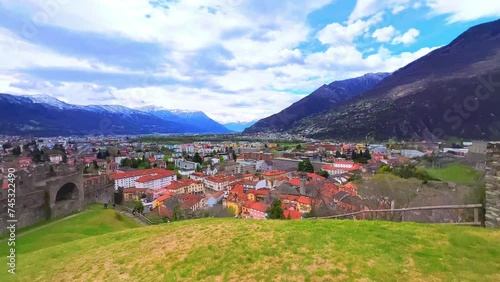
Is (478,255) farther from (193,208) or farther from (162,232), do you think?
(193,208)

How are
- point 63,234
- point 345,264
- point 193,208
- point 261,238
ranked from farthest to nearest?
point 193,208 < point 63,234 < point 261,238 < point 345,264

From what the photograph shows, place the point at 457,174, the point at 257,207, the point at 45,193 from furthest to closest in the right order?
the point at 457,174 < the point at 257,207 < the point at 45,193

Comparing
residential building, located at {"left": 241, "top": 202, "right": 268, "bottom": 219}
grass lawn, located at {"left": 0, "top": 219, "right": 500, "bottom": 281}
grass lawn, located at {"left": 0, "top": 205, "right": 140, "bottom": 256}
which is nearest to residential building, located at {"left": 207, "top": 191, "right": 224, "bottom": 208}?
residential building, located at {"left": 241, "top": 202, "right": 268, "bottom": 219}

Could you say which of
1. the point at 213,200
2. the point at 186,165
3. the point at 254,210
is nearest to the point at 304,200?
the point at 254,210

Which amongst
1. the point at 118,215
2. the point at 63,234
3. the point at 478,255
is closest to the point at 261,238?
the point at 478,255

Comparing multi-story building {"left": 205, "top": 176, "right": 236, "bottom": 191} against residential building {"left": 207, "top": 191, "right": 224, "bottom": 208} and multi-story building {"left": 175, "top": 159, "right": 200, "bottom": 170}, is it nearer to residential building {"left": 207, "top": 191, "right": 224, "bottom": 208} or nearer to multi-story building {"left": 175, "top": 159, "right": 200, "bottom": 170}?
residential building {"left": 207, "top": 191, "right": 224, "bottom": 208}

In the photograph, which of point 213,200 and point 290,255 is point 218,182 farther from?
point 290,255
